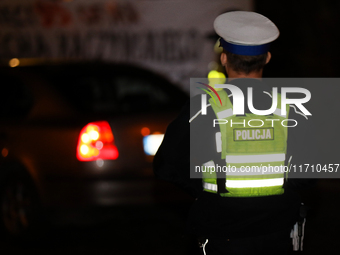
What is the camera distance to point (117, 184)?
455 centimetres

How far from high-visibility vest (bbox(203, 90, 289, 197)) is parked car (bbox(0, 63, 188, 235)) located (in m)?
2.39

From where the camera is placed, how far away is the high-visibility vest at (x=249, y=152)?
220 centimetres

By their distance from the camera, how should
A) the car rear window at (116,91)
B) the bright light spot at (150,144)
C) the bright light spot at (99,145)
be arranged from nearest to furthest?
the bright light spot at (99,145) < the bright light spot at (150,144) < the car rear window at (116,91)

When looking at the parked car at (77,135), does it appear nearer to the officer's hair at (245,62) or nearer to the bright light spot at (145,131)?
the bright light spot at (145,131)

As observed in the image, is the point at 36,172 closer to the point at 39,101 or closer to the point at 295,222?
the point at 39,101

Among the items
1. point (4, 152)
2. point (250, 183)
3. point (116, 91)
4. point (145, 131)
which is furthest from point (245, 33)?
point (4, 152)

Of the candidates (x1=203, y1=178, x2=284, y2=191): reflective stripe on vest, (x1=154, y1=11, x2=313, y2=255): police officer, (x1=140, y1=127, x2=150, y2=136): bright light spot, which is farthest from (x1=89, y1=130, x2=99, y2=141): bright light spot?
(x1=203, y1=178, x2=284, y2=191): reflective stripe on vest

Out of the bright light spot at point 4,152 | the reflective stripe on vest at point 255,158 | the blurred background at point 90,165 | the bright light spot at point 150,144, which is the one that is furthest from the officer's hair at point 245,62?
the bright light spot at point 4,152

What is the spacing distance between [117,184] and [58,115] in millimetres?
898

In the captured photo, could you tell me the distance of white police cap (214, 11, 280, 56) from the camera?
2.21 m

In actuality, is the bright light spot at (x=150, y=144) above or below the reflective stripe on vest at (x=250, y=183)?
above

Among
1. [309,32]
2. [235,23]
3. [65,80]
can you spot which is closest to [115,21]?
[309,32]

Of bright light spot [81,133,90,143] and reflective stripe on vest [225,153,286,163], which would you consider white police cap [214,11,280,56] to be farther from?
bright light spot [81,133,90,143]

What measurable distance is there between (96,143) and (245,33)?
101 inches
